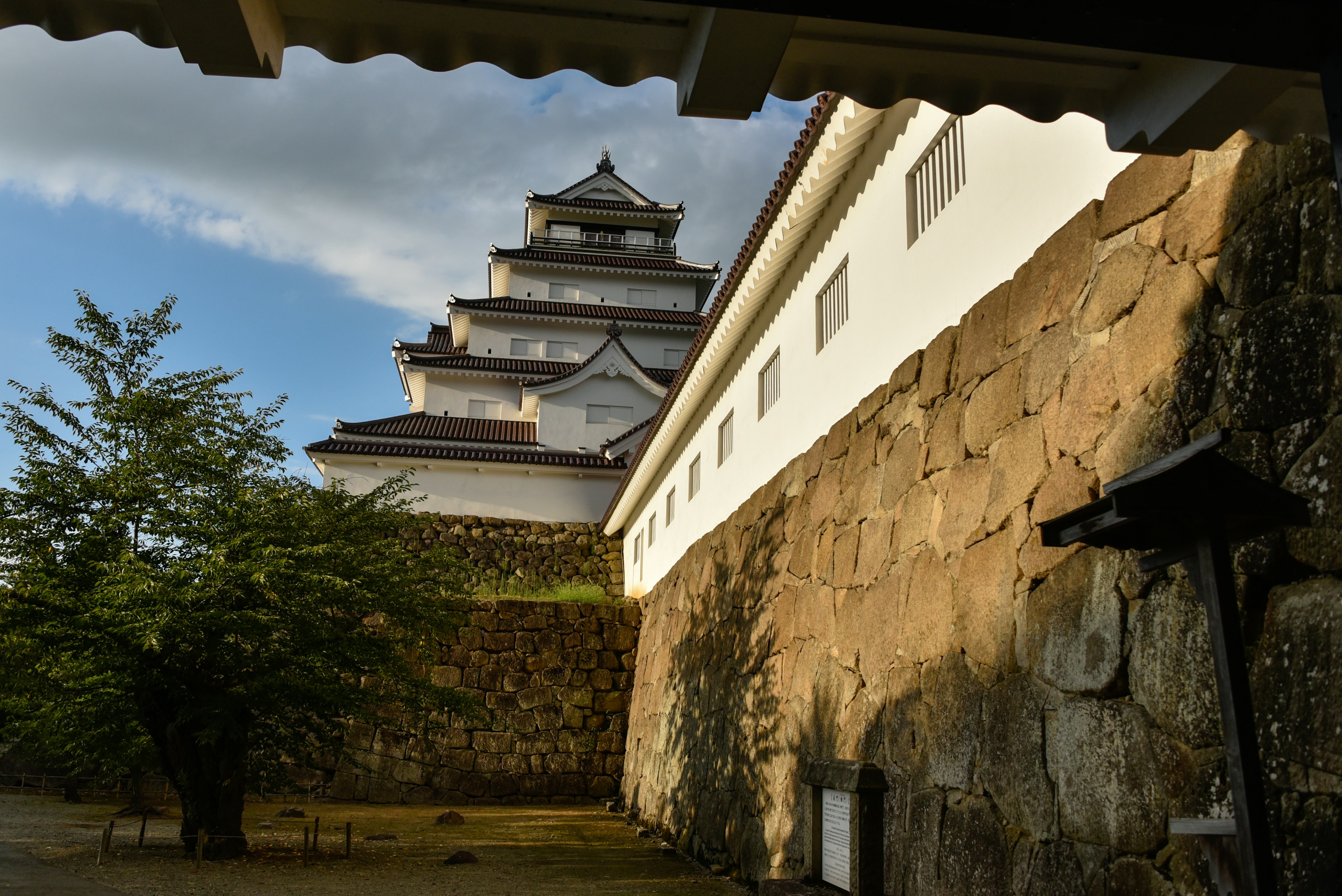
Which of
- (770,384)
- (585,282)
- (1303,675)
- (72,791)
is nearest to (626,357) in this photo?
(585,282)

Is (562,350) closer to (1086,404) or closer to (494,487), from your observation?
(494,487)

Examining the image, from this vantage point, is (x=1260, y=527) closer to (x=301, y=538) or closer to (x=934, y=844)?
(x=934, y=844)

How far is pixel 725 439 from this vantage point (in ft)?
36.1

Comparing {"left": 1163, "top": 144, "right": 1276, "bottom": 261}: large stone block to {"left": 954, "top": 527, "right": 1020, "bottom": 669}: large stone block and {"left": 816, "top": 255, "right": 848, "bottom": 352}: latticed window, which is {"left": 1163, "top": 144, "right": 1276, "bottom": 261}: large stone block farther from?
{"left": 816, "top": 255, "right": 848, "bottom": 352}: latticed window

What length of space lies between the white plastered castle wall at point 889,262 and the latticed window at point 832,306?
0.17 feet

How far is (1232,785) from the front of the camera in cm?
236

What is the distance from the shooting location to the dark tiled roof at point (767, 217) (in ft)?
21.7

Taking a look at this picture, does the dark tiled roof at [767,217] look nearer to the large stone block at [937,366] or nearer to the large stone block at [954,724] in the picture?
the large stone block at [937,366]

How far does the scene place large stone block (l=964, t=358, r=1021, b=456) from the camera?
461 centimetres

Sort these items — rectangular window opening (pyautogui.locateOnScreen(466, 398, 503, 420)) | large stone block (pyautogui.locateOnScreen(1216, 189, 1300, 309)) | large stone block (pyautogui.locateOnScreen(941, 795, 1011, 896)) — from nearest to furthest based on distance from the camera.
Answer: large stone block (pyautogui.locateOnScreen(1216, 189, 1300, 309)), large stone block (pyautogui.locateOnScreen(941, 795, 1011, 896)), rectangular window opening (pyautogui.locateOnScreen(466, 398, 503, 420))

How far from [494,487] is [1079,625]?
16.9 meters

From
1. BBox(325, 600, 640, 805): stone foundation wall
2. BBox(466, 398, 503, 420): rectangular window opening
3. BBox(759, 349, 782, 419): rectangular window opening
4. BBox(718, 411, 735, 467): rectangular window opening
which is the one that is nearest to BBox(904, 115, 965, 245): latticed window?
BBox(759, 349, 782, 419): rectangular window opening

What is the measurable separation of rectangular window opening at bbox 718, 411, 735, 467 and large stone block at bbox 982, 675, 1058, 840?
Answer: 6373mm

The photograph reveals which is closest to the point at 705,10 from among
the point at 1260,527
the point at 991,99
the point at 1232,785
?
the point at 991,99
